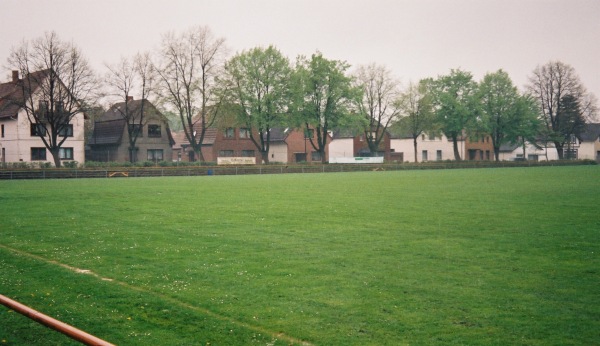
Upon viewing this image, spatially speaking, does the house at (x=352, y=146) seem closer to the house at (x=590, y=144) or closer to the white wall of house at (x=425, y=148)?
the white wall of house at (x=425, y=148)

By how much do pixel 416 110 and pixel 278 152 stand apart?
24724 mm

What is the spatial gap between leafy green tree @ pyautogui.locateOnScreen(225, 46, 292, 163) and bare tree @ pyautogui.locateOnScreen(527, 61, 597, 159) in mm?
53666

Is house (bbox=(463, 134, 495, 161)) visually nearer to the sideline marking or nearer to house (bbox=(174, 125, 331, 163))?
house (bbox=(174, 125, 331, 163))

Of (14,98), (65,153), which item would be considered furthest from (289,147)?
(14,98)

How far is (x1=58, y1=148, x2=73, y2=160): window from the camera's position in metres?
71.3

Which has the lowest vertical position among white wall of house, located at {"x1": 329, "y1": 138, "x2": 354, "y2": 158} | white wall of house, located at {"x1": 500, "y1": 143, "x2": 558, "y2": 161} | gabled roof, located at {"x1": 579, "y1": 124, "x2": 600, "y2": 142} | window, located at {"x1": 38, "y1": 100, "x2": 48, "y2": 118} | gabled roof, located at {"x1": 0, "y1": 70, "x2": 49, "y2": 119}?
white wall of house, located at {"x1": 500, "y1": 143, "x2": 558, "y2": 161}

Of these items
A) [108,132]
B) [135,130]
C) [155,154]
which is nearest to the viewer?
[135,130]

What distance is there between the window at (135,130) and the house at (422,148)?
4899 cm

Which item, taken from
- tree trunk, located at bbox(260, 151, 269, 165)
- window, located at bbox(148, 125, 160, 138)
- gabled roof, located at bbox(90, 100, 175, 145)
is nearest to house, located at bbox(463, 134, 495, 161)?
tree trunk, located at bbox(260, 151, 269, 165)

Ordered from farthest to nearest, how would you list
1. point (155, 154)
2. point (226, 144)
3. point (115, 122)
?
1. point (226, 144)
2. point (155, 154)
3. point (115, 122)

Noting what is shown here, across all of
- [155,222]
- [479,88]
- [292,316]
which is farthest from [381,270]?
[479,88]

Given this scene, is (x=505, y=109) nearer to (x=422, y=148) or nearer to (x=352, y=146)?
(x=422, y=148)

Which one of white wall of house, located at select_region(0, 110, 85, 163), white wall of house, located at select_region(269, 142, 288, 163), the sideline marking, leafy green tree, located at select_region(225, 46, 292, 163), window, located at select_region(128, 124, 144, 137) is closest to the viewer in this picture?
the sideline marking

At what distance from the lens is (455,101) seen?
291 feet
